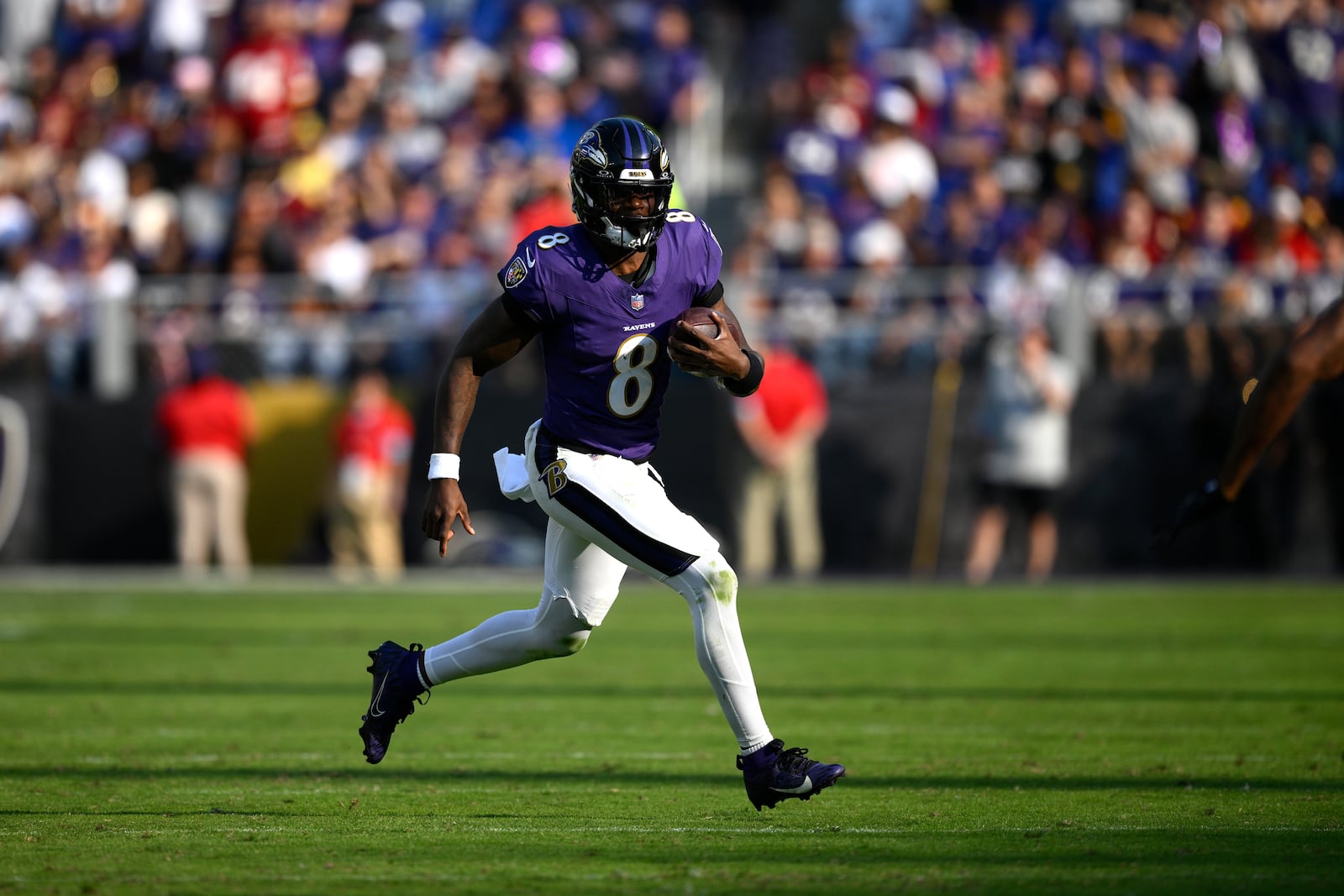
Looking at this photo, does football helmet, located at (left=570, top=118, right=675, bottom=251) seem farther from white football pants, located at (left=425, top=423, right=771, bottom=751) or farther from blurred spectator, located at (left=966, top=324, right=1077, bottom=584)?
blurred spectator, located at (left=966, top=324, right=1077, bottom=584)

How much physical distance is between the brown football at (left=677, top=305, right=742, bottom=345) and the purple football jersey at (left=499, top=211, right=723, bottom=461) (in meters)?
0.11

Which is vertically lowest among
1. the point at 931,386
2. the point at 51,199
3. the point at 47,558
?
the point at 47,558

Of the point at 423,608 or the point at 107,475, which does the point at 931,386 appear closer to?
the point at 423,608

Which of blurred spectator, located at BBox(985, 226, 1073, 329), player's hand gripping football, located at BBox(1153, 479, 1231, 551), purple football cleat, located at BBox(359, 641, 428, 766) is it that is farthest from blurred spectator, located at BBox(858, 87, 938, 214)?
player's hand gripping football, located at BBox(1153, 479, 1231, 551)

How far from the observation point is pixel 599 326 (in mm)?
5965

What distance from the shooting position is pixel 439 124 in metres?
20.2

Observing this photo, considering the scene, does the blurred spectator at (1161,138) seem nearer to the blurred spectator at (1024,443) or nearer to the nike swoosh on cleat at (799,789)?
the blurred spectator at (1024,443)

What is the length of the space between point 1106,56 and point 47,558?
37.1 ft

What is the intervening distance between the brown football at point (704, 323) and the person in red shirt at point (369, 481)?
11.2 m

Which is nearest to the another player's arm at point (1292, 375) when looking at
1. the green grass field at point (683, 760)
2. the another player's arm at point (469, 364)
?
the green grass field at point (683, 760)

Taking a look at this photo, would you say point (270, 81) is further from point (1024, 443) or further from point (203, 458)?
point (1024, 443)

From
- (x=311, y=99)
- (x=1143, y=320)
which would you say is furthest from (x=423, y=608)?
(x=311, y=99)

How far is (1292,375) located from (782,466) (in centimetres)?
1119

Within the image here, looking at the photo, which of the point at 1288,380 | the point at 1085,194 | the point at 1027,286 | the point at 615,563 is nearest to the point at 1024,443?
the point at 1027,286
